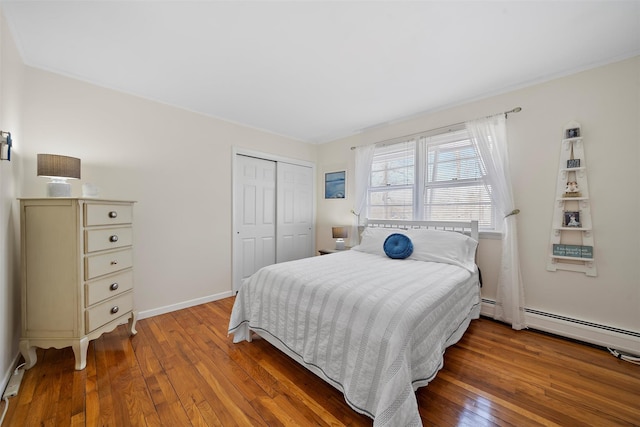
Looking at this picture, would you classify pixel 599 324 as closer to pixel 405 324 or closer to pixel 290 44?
pixel 405 324

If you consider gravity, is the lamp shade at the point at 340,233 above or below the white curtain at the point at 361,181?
below

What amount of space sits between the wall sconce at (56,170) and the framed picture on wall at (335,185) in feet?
10.5

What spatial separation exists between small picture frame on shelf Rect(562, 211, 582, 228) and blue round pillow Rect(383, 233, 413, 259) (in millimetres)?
1384

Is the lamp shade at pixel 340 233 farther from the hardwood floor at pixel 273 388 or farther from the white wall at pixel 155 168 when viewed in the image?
the hardwood floor at pixel 273 388

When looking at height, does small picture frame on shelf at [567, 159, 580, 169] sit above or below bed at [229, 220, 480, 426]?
above

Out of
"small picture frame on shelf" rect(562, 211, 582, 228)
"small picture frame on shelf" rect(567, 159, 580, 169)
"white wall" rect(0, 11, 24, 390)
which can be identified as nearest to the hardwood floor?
"white wall" rect(0, 11, 24, 390)

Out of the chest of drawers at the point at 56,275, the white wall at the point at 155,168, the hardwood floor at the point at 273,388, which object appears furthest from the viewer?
the white wall at the point at 155,168

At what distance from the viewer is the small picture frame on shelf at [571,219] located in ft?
7.32

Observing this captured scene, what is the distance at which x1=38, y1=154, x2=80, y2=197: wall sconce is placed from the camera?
1841 millimetres

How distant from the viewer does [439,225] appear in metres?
3.01

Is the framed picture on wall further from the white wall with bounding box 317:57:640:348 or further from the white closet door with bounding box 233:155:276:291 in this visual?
the white wall with bounding box 317:57:640:348

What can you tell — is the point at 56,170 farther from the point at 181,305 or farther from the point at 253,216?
the point at 253,216

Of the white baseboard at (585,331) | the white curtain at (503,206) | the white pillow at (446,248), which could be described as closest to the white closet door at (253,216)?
the white pillow at (446,248)

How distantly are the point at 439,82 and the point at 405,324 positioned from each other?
2348 millimetres
